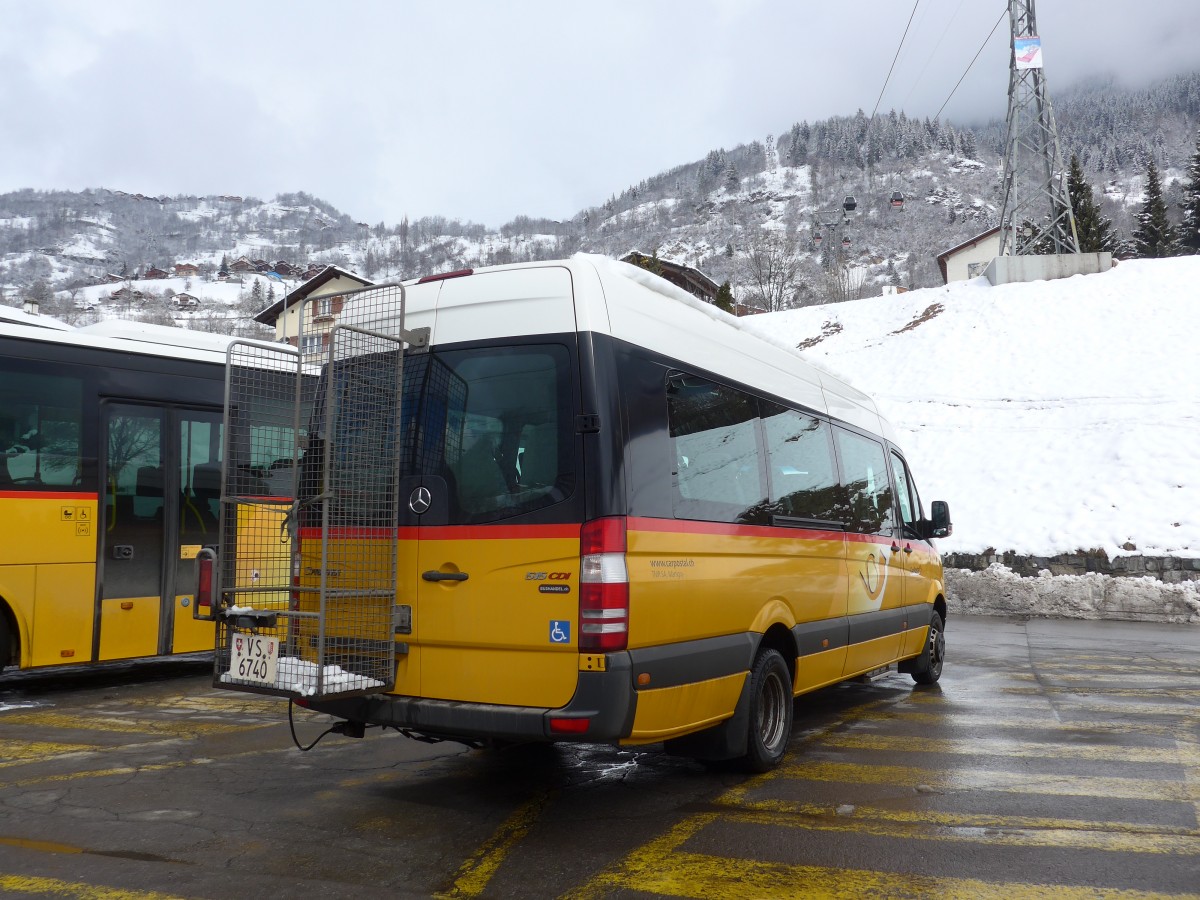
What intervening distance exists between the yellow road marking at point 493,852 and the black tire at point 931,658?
531cm

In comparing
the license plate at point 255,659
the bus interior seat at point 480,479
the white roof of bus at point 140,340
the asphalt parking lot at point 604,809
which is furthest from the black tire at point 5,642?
the bus interior seat at point 480,479

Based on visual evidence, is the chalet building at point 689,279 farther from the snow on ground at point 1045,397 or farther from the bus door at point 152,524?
the bus door at point 152,524

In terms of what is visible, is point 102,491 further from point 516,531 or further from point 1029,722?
point 1029,722

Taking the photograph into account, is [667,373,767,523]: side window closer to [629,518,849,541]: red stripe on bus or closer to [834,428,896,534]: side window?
[629,518,849,541]: red stripe on bus

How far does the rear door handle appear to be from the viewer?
190 inches

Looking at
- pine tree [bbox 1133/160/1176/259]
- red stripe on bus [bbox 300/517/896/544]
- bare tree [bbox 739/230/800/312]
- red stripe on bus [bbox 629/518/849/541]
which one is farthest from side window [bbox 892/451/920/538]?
pine tree [bbox 1133/160/1176/259]

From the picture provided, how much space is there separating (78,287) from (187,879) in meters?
152

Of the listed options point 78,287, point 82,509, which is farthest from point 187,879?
point 78,287

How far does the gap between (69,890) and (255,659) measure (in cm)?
131

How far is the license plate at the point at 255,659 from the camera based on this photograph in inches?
193

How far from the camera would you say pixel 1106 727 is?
743 cm

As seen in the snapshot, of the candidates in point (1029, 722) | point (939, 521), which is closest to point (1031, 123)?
point (939, 521)

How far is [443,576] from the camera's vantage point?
4.88 m

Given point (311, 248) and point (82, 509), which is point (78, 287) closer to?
point (311, 248)
